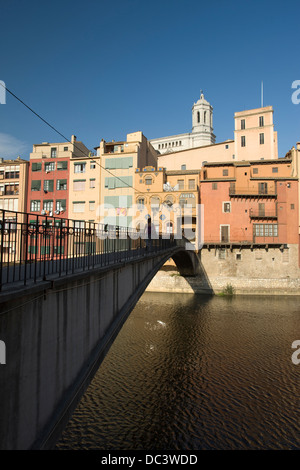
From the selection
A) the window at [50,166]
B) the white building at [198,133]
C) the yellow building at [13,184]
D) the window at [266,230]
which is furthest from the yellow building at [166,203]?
Result: the white building at [198,133]

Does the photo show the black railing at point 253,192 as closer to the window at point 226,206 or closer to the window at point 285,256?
the window at point 226,206

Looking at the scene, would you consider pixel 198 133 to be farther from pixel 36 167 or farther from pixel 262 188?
pixel 36 167

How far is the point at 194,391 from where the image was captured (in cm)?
1406

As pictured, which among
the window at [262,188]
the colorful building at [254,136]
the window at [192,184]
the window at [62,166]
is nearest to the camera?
the window at [262,188]

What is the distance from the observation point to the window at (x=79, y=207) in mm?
43875

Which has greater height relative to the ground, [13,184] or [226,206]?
[13,184]

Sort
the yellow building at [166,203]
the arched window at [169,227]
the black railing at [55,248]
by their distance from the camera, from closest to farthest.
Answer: the black railing at [55,248] → the yellow building at [166,203] → the arched window at [169,227]

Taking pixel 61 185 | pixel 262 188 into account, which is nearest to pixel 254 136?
pixel 262 188

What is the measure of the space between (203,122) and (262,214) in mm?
63691

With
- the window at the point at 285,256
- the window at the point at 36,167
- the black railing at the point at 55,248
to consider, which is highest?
the window at the point at 36,167

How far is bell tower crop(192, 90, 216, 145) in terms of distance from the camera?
89.8 metres

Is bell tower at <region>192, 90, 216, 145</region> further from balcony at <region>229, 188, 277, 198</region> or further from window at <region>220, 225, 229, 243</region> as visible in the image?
window at <region>220, 225, 229, 243</region>

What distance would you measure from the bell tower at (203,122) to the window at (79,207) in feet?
191

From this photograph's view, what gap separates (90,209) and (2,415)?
40277 millimetres
